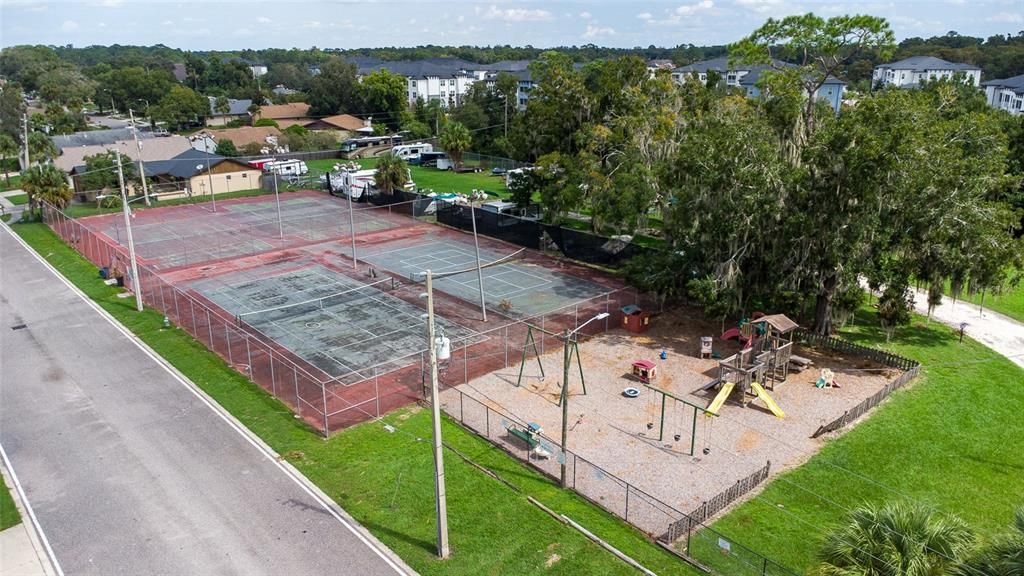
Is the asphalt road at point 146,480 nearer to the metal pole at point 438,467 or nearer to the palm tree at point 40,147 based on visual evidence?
the metal pole at point 438,467

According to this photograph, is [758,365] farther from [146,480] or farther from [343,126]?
[343,126]

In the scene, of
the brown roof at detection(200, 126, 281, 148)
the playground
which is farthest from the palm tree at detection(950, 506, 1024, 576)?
the brown roof at detection(200, 126, 281, 148)

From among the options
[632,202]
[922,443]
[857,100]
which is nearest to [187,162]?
[632,202]

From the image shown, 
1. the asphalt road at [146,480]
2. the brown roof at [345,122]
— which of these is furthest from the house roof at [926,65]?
the asphalt road at [146,480]

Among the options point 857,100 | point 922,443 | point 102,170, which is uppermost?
point 857,100

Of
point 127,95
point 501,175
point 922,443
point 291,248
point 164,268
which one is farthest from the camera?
point 127,95

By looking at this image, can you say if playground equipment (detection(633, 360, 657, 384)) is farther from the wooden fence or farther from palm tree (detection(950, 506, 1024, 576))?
palm tree (detection(950, 506, 1024, 576))

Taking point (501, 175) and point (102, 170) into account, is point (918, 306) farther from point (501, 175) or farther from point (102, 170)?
point (102, 170)

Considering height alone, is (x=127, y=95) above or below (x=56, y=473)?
above
